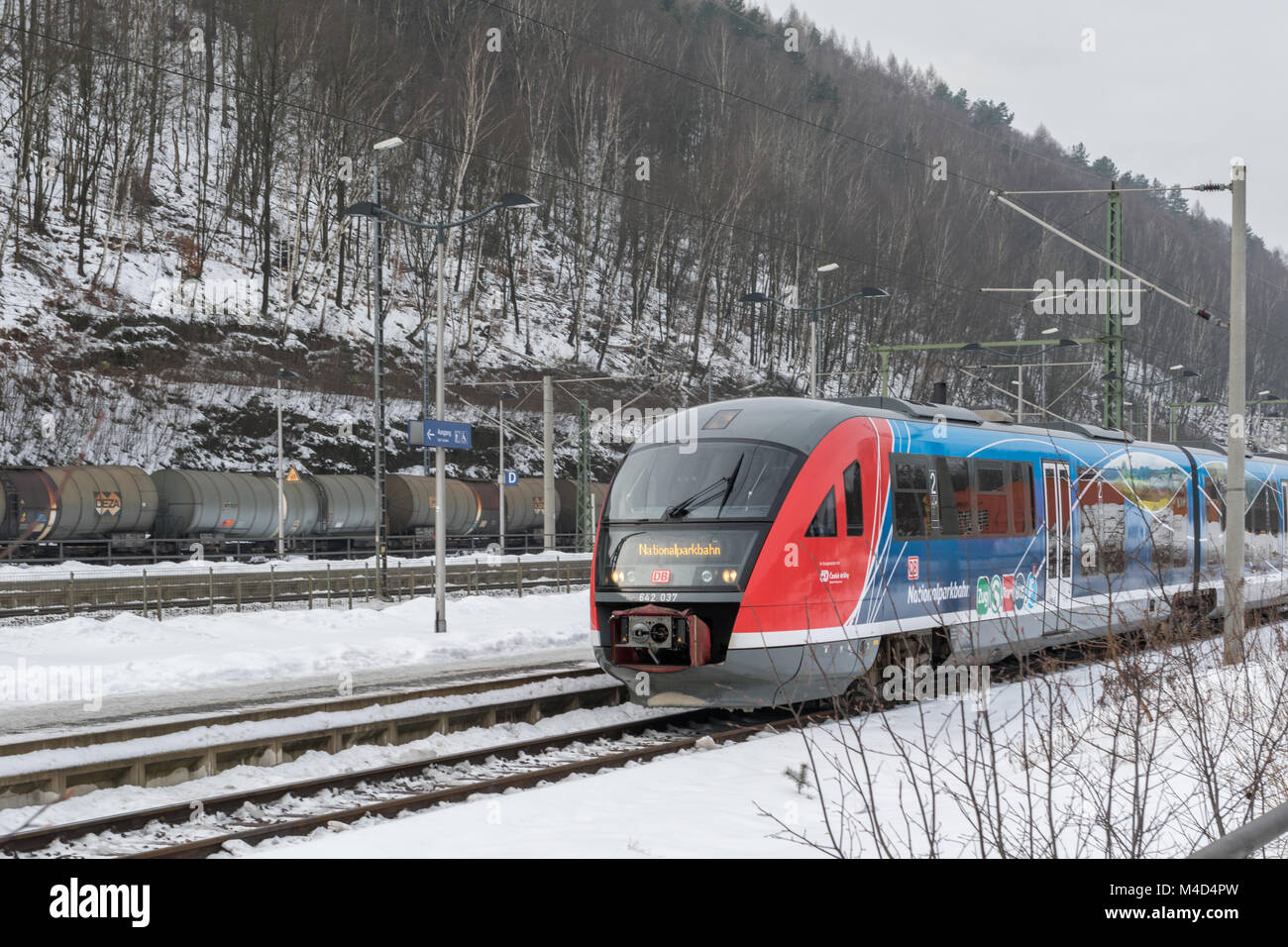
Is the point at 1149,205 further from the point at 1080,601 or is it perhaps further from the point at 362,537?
the point at 1080,601

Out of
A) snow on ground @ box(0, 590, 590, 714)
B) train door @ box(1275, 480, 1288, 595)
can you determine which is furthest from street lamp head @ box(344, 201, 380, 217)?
train door @ box(1275, 480, 1288, 595)

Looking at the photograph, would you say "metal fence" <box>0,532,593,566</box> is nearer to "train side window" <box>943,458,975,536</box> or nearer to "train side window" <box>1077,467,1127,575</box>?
"train side window" <box>943,458,975,536</box>

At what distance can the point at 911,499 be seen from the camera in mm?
13141

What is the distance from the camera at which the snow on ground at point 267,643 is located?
16.9 meters

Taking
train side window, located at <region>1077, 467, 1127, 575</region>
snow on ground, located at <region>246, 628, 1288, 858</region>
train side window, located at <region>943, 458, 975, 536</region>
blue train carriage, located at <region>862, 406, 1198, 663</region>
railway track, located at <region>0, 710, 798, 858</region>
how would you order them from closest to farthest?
snow on ground, located at <region>246, 628, 1288, 858</region> < railway track, located at <region>0, 710, 798, 858</region> < blue train carriage, located at <region>862, 406, 1198, 663</region> < train side window, located at <region>943, 458, 975, 536</region> < train side window, located at <region>1077, 467, 1127, 575</region>

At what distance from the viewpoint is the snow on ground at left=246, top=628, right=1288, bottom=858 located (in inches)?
266

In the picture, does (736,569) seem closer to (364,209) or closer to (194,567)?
(364,209)

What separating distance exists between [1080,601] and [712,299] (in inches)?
2565

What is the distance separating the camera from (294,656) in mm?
18469

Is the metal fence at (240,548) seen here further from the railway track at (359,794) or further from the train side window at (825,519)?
the train side window at (825,519)

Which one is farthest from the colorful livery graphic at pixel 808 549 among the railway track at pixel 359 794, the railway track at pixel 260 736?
the railway track at pixel 260 736

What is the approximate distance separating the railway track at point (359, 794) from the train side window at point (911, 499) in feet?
7.89

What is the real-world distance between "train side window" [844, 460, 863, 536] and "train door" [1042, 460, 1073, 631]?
4459 mm
